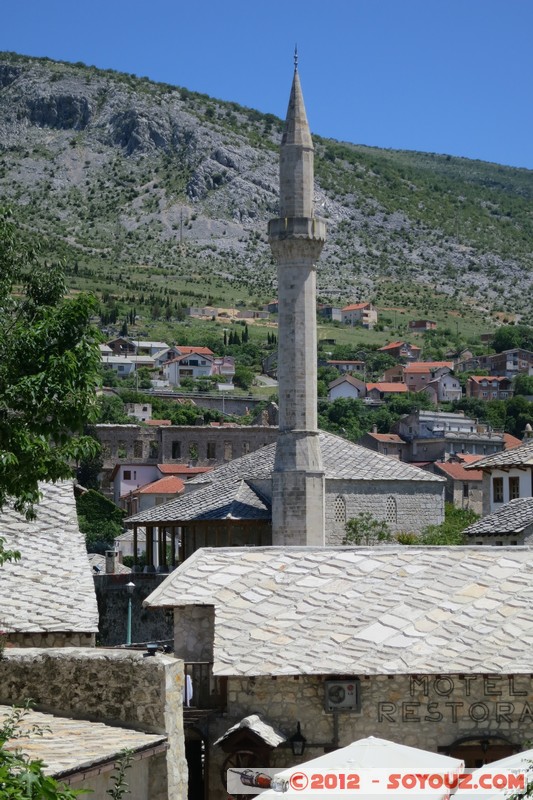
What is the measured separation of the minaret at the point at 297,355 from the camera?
3678 centimetres

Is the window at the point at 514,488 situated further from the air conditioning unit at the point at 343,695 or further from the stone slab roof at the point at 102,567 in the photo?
the air conditioning unit at the point at 343,695

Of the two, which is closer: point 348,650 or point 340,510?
point 348,650

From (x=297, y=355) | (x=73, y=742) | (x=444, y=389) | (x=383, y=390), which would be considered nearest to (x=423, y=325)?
(x=444, y=389)

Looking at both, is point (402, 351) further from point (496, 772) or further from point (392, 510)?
point (496, 772)

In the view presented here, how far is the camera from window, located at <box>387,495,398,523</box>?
42531mm

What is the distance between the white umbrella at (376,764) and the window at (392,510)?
93.9 ft

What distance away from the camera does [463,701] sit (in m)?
16.3

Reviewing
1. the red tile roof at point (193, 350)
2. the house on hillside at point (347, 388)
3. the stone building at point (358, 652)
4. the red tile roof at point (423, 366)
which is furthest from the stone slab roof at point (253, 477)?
the red tile roof at point (423, 366)

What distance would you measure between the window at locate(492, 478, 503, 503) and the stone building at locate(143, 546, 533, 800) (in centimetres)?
2156

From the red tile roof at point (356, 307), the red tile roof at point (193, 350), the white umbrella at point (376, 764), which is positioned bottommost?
the white umbrella at point (376, 764)

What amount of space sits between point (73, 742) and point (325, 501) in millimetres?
29428

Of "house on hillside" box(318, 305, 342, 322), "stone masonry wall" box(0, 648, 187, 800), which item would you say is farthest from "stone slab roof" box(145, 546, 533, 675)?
"house on hillside" box(318, 305, 342, 322)

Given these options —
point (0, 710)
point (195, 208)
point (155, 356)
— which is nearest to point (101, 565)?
point (0, 710)

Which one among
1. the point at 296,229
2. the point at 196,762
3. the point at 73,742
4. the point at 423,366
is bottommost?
the point at 196,762
